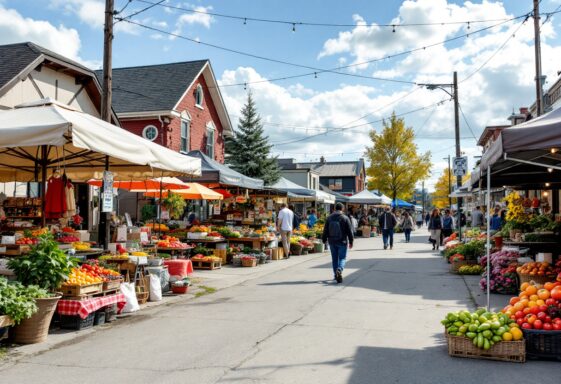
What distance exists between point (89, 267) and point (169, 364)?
3.23 metres

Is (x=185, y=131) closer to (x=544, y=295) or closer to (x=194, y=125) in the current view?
(x=194, y=125)

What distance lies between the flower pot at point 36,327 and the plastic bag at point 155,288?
3117 millimetres

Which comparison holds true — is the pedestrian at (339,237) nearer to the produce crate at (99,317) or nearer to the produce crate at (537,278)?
the produce crate at (537,278)

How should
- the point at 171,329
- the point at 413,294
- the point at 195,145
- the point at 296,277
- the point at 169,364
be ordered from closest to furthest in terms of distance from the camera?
1. the point at 169,364
2. the point at 171,329
3. the point at 413,294
4. the point at 296,277
5. the point at 195,145

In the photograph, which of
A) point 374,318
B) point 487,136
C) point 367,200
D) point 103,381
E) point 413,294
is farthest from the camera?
point 487,136

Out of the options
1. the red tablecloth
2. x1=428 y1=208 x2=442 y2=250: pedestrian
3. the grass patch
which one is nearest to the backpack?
the grass patch

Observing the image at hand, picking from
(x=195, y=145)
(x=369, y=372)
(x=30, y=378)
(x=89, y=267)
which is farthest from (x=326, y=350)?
(x=195, y=145)

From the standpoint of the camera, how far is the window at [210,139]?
1142 inches

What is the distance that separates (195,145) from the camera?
2723 cm

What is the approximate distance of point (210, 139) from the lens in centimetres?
2956

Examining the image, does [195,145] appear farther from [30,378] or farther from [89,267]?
[30,378]

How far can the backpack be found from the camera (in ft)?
40.3

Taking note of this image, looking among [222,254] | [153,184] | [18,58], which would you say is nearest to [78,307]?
[153,184]

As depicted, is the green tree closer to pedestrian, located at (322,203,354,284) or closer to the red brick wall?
the red brick wall
